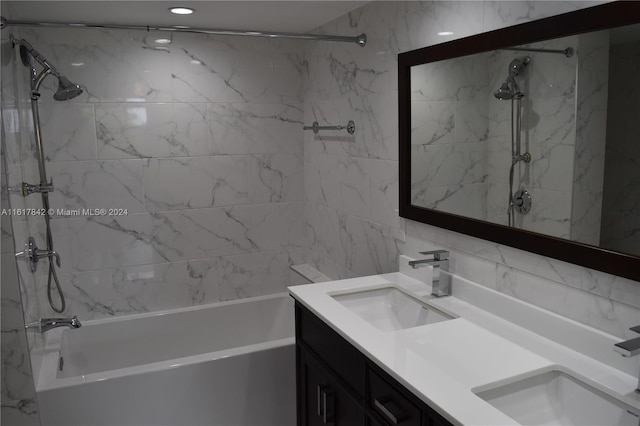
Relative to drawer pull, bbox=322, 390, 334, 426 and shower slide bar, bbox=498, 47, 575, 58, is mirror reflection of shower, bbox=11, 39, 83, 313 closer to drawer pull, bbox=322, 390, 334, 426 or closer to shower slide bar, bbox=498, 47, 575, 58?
drawer pull, bbox=322, 390, 334, 426

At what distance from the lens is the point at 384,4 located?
247cm

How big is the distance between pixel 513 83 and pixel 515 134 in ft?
0.58

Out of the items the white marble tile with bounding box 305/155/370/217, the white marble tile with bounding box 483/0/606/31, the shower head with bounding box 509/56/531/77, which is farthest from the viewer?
the white marble tile with bounding box 305/155/370/217

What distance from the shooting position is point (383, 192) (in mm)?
2582

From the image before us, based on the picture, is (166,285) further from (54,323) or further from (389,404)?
(389,404)

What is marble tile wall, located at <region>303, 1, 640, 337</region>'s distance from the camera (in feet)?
5.13

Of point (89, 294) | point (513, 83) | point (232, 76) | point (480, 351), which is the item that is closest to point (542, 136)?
point (513, 83)

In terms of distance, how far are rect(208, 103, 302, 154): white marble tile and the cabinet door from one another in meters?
1.62

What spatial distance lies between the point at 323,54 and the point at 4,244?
214 centimetres

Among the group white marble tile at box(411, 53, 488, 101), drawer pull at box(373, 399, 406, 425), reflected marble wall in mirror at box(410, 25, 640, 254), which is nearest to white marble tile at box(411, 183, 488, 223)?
reflected marble wall in mirror at box(410, 25, 640, 254)

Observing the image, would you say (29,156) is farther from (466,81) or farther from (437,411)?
(437,411)

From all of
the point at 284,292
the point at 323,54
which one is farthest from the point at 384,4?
the point at 284,292

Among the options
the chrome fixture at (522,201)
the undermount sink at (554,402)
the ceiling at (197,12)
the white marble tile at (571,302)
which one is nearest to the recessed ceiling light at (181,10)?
the ceiling at (197,12)

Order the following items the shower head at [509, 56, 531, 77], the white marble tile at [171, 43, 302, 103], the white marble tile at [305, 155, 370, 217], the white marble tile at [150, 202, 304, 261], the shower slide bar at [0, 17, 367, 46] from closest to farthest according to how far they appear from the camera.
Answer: the shower head at [509, 56, 531, 77] → the shower slide bar at [0, 17, 367, 46] → the white marble tile at [305, 155, 370, 217] → the white marble tile at [171, 43, 302, 103] → the white marble tile at [150, 202, 304, 261]
